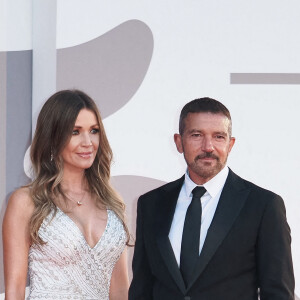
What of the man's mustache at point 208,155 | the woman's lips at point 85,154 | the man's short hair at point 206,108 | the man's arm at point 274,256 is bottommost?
the man's arm at point 274,256

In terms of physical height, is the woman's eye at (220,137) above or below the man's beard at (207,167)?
above

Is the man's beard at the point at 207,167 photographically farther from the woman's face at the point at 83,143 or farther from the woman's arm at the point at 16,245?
the woman's arm at the point at 16,245

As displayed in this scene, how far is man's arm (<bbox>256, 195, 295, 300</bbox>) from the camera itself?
2.31 meters

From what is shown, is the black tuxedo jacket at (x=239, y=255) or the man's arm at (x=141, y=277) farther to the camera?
the man's arm at (x=141, y=277)

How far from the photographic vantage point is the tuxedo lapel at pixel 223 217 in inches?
93.6

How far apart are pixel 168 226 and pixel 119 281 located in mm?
739

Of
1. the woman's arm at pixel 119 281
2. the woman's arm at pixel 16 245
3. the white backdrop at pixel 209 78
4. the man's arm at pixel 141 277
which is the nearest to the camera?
the man's arm at pixel 141 277

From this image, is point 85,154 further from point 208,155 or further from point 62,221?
point 208,155

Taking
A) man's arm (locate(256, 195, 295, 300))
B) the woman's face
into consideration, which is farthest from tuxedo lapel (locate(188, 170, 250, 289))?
the woman's face

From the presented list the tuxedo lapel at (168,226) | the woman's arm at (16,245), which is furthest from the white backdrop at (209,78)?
the tuxedo lapel at (168,226)

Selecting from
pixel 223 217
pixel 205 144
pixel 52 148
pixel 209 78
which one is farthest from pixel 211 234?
pixel 209 78

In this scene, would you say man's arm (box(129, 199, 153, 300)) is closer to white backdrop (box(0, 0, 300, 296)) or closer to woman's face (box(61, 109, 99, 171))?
woman's face (box(61, 109, 99, 171))

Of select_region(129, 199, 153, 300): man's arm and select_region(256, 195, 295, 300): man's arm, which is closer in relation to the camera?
select_region(256, 195, 295, 300): man's arm

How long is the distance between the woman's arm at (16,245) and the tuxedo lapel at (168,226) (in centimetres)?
64
